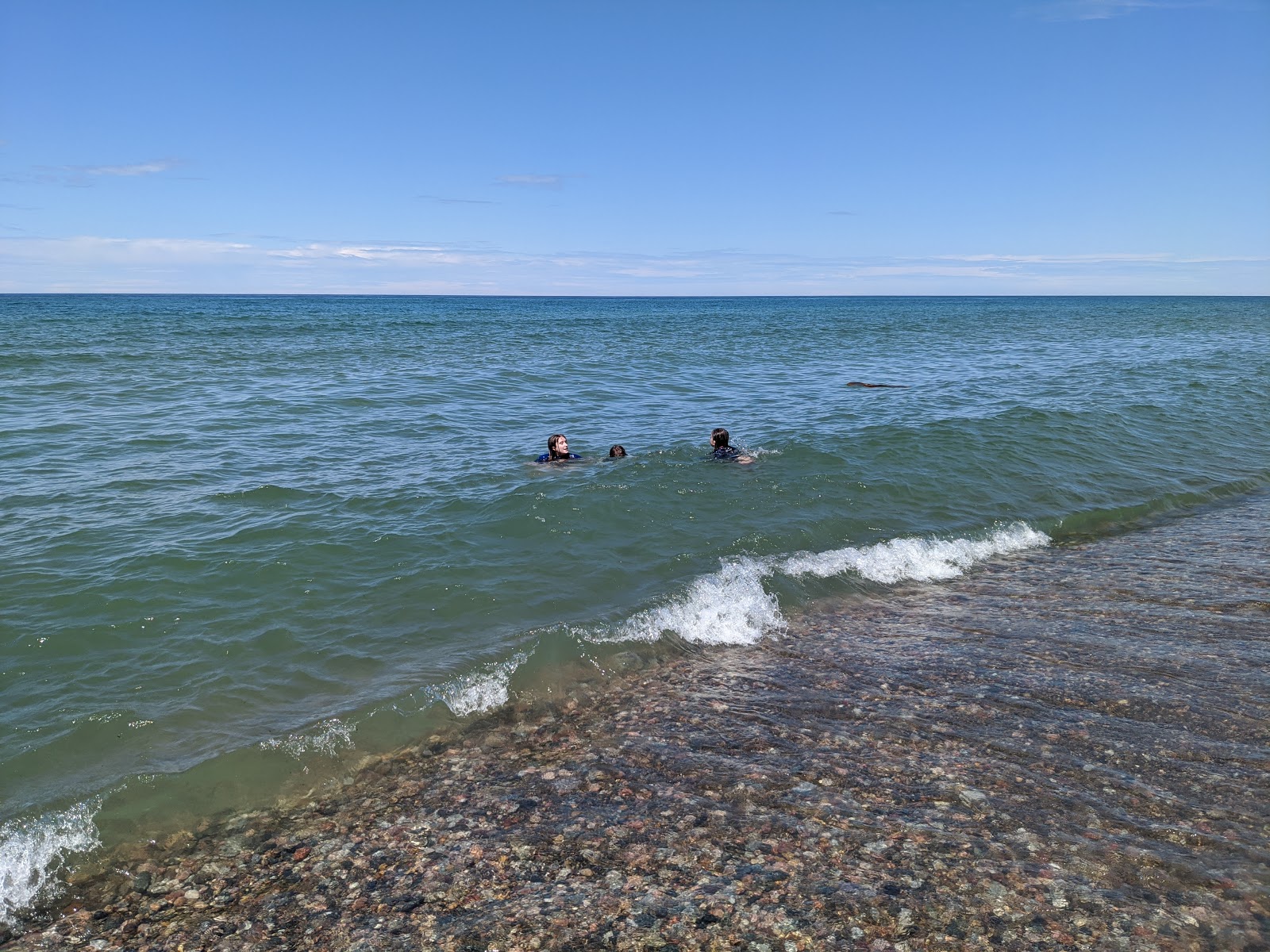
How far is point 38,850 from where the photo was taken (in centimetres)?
613

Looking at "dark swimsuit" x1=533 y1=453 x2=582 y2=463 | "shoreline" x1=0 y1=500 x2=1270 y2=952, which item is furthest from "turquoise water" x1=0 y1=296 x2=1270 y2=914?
"shoreline" x1=0 y1=500 x2=1270 y2=952

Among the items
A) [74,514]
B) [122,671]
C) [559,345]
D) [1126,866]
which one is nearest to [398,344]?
[559,345]

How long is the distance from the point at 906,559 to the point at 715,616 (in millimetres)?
4180

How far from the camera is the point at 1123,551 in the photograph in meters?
12.8

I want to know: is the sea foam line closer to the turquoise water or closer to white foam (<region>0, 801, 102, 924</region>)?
the turquoise water

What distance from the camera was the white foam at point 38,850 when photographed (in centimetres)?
572

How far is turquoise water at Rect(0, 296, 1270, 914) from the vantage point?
804cm

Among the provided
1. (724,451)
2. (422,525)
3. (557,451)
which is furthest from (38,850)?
(724,451)

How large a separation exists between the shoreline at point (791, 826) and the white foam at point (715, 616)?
3.28ft

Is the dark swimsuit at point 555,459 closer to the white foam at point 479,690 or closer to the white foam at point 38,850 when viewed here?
the white foam at point 479,690

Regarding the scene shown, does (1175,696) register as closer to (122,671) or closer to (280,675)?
(280,675)

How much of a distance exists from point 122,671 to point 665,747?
22.2ft

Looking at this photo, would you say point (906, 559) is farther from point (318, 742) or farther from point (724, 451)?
point (318, 742)

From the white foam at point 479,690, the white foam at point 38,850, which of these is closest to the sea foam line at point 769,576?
the white foam at point 479,690
